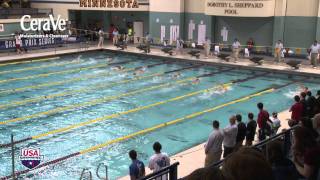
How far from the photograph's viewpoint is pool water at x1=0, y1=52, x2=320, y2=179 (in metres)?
12.1

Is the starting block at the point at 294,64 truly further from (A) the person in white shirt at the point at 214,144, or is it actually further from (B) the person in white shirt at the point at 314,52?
(A) the person in white shirt at the point at 214,144

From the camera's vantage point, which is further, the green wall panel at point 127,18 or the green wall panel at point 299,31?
the green wall panel at point 127,18

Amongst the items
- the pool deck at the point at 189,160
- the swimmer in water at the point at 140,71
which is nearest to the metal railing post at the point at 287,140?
the pool deck at the point at 189,160

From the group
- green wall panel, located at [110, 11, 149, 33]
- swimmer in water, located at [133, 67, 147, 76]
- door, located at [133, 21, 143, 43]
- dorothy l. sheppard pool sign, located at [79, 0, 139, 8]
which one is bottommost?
swimmer in water, located at [133, 67, 147, 76]

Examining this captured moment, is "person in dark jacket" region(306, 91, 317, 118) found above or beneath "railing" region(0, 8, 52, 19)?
beneath

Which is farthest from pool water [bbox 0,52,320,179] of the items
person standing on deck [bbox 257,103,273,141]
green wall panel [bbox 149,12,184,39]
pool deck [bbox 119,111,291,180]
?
green wall panel [bbox 149,12,184,39]

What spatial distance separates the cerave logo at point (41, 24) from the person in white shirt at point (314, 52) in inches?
729

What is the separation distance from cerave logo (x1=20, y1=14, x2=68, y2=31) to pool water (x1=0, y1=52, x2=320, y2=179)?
572 centimetres

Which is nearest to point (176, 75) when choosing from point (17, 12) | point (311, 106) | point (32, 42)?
point (32, 42)

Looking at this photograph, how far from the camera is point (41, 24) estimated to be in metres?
31.8

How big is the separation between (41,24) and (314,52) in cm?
1943

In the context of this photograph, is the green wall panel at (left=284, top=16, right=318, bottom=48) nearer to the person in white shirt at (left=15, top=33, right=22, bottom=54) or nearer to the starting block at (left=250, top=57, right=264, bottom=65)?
the starting block at (left=250, top=57, right=264, bottom=65)

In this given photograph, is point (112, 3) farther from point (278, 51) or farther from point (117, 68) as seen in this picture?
point (278, 51)

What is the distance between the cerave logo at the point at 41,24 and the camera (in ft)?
101
